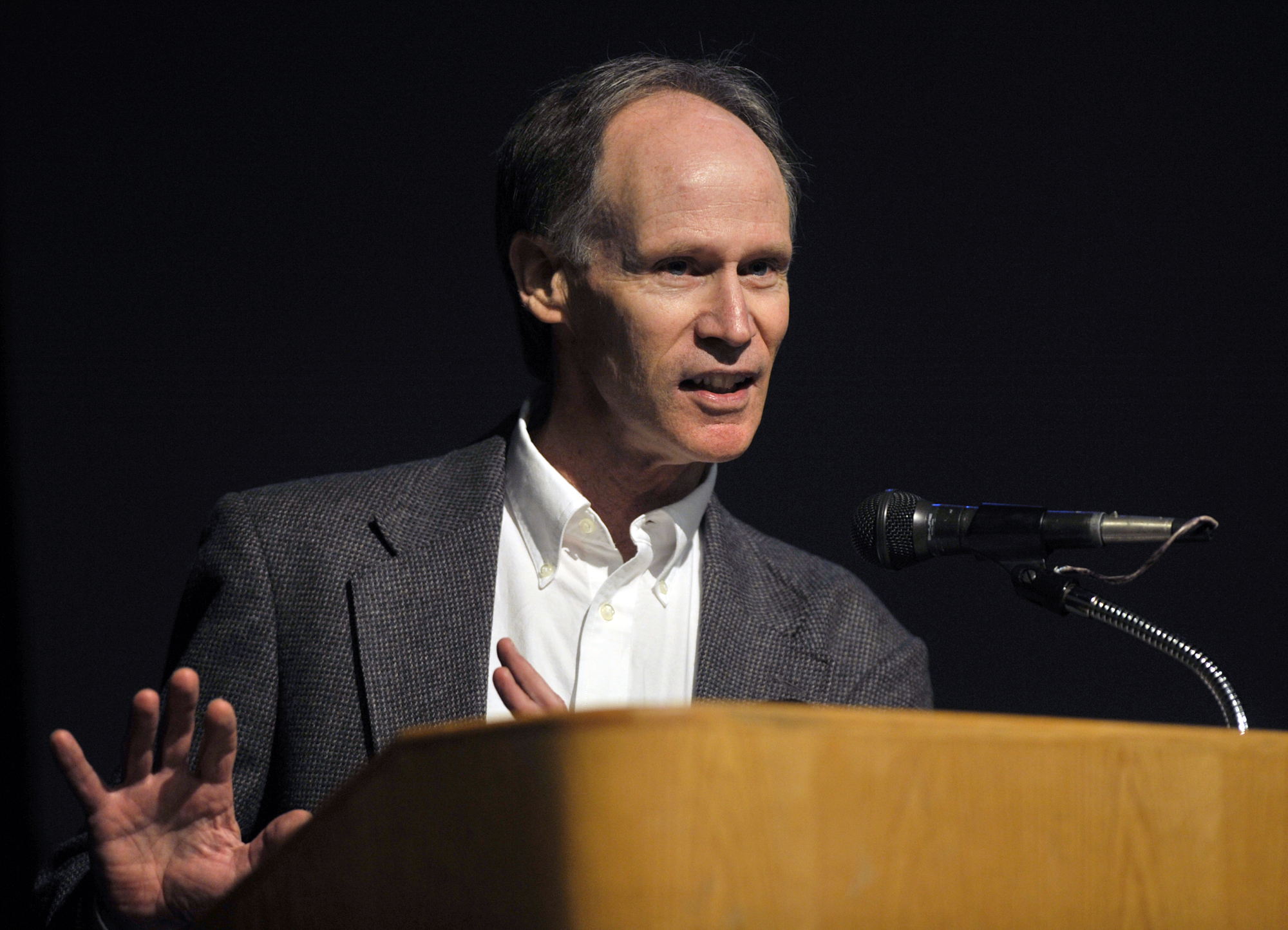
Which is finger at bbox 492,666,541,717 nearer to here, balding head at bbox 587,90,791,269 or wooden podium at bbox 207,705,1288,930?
wooden podium at bbox 207,705,1288,930

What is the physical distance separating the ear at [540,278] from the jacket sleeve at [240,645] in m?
0.61

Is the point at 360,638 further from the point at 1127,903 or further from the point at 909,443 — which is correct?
the point at 909,443

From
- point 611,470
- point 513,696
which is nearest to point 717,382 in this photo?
point 611,470

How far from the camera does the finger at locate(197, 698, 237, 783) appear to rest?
112cm

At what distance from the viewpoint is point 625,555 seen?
2.07 metres

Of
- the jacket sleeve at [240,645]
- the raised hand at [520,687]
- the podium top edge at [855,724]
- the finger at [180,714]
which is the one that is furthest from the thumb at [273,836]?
the jacket sleeve at [240,645]

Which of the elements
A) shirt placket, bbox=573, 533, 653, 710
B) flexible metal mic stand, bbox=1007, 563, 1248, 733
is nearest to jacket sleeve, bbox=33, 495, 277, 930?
shirt placket, bbox=573, 533, 653, 710

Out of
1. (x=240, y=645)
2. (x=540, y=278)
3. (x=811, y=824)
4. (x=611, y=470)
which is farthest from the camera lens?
(x=540, y=278)

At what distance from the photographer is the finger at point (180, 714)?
3.63 ft

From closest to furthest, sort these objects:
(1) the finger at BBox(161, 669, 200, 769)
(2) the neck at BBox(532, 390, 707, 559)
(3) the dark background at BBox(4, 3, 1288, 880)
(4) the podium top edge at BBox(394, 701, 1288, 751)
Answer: (4) the podium top edge at BBox(394, 701, 1288, 751)
(1) the finger at BBox(161, 669, 200, 769)
(2) the neck at BBox(532, 390, 707, 559)
(3) the dark background at BBox(4, 3, 1288, 880)

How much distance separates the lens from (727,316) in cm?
190

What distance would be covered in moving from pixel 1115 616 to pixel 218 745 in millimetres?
879

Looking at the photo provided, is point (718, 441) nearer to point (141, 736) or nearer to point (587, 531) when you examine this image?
point (587, 531)

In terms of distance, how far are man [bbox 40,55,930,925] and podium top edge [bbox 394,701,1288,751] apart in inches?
38.6
